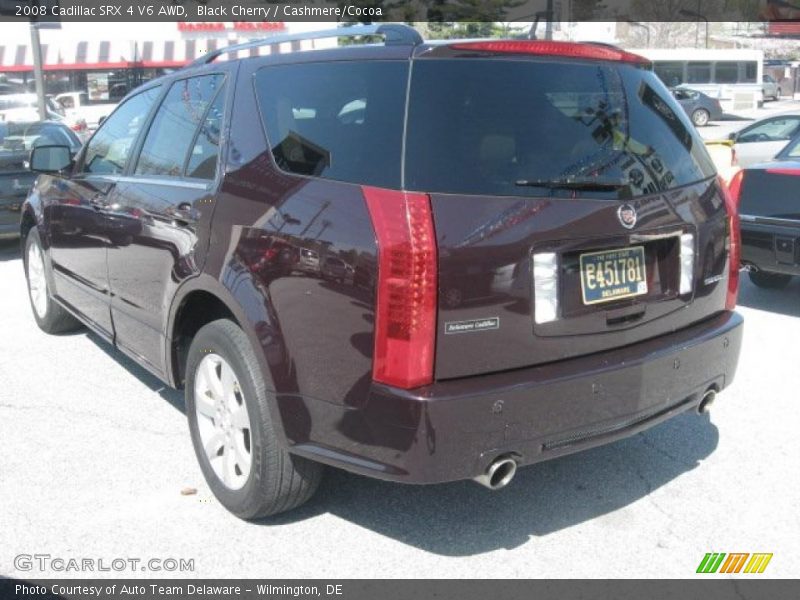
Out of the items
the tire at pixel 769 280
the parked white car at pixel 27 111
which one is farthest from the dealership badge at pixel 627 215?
the parked white car at pixel 27 111

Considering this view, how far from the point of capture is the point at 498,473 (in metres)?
3.00

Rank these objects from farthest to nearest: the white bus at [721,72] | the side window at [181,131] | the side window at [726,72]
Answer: the side window at [726,72]
the white bus at [721,72]
the side window at [181,131]

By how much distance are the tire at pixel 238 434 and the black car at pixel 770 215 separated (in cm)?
435

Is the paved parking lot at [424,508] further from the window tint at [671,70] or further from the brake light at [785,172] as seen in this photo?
the window tint at [671,70]

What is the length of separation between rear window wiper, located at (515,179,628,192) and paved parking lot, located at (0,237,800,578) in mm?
1381

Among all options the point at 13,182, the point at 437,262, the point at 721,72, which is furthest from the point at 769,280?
the point at 721,72

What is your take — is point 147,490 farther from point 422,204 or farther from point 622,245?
point 622,245

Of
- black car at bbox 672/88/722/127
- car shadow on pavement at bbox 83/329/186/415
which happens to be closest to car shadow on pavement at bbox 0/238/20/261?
car shadow on pavement at bbox 83/329/186/415

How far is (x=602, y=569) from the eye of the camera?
3.22 m

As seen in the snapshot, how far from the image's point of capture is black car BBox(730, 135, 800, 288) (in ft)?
20.6

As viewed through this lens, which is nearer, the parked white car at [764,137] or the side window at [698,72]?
the parked white car at [764,137]

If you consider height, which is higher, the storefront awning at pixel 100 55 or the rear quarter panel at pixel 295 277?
the storefront awning at pixel 100 55

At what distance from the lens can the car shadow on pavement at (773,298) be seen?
7.07 metres

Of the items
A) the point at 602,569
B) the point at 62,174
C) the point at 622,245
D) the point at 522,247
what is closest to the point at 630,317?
the point at 622,245
